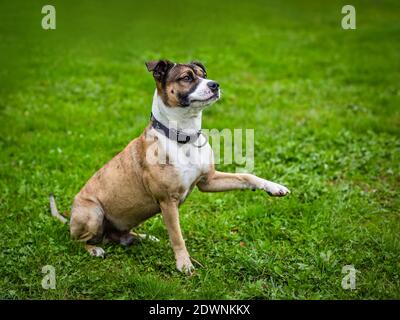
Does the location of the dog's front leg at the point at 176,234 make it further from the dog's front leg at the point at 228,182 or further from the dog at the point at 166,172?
the dog's front leg at the point at 228,182

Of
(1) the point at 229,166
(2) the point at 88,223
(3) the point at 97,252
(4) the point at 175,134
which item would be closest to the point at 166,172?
(4) the point at 175,134

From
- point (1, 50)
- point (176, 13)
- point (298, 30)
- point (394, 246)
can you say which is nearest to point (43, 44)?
point (1, 50)

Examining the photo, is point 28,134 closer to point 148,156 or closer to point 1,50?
point 148,156

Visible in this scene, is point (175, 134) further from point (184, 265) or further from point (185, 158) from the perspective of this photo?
point (184, 265)

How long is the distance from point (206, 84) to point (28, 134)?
4563 mm

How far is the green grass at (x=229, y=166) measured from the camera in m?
4.70

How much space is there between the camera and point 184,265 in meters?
4.75

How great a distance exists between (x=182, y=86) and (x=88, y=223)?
164 cm

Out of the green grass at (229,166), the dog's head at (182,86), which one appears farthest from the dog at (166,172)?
the green grass at (229,166)

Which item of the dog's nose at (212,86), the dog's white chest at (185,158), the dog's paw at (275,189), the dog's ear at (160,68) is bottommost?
the dog's paw at (275,189)

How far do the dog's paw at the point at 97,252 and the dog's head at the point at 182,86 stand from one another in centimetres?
162
